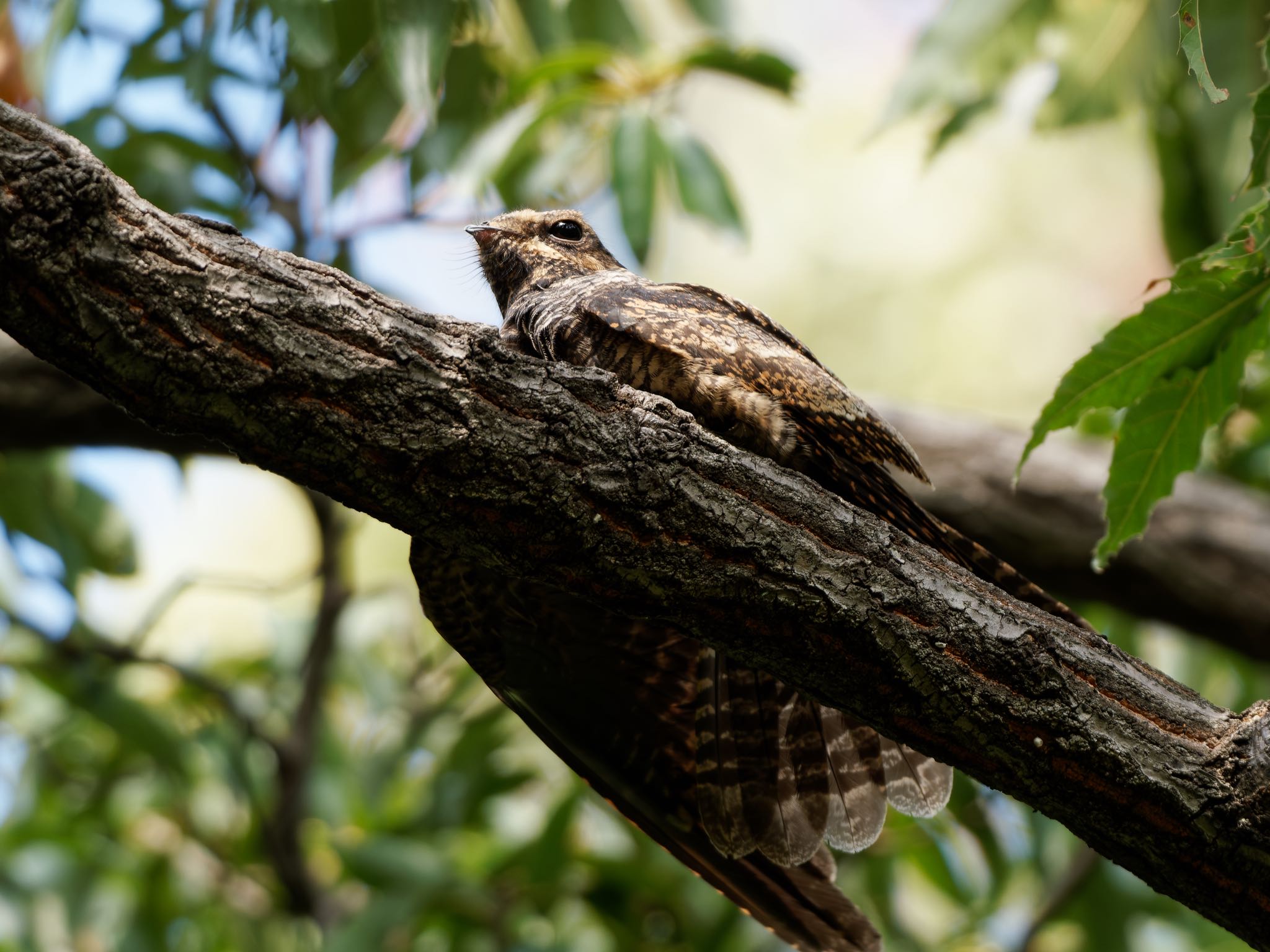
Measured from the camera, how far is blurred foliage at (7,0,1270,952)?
4.05 meters

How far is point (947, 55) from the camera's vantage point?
176 inches

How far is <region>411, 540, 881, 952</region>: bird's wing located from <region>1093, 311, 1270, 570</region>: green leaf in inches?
41.0

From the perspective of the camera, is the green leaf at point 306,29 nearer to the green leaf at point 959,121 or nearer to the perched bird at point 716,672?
the perched bird at point 716,672

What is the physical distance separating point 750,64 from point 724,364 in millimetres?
→ 1888

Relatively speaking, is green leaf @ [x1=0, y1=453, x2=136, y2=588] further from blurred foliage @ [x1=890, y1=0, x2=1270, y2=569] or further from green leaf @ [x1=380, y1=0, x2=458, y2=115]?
blurred foliage @ [x1=890, y1=0, x2=1270, y2=569]

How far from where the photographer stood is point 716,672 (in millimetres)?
2879

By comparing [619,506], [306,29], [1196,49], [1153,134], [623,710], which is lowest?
[623,710]

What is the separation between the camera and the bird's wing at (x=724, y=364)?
2.47 meters

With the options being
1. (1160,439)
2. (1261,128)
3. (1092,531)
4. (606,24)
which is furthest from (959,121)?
(1261,128)

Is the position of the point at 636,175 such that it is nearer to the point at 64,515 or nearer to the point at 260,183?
the point at 260,183

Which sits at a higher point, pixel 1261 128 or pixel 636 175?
pixel 636 175

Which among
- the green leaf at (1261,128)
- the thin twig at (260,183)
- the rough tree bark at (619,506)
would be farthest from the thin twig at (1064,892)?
the thin twig at (260,183)

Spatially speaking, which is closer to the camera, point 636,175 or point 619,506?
point 619,506

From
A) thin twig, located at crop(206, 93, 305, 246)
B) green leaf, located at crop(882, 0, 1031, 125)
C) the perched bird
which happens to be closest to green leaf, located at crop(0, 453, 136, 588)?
thin twig, located at crop(206, 93, 305, 246)
